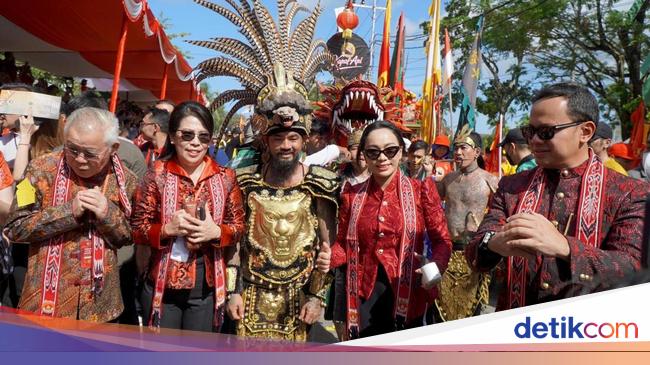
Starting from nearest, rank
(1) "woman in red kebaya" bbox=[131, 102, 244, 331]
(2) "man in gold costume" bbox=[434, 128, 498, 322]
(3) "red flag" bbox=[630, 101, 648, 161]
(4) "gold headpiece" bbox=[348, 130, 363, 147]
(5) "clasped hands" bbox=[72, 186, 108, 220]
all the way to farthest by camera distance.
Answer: (5) "clasped hands" bbox=[72, 186, 108, 220] < (1) "woman in red kebaya" bbox=[131, 102, 244, 331] < (2) "man in gold costume" bbox=[434, 128, 498, 322] < (4) "gold headpiece" bbox=[348, 130, 363, 147] < (3) "red flag" bbox=[630, 101, 648, 161]

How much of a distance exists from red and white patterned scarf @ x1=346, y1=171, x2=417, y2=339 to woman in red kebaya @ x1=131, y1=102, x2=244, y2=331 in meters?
0.66

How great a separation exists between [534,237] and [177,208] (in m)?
1.80

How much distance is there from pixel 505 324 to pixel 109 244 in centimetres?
202

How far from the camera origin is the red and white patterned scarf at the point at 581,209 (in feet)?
7.39

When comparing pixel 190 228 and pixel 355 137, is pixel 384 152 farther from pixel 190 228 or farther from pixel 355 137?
pixel 355 137

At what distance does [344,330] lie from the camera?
3.41m

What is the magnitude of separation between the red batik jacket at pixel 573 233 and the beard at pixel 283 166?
1.26 m

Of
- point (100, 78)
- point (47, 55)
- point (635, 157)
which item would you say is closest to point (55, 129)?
point (47, 55)

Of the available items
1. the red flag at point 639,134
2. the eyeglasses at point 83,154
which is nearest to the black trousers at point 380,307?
the eyeglasses at point 83,154

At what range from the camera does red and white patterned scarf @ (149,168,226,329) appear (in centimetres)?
294

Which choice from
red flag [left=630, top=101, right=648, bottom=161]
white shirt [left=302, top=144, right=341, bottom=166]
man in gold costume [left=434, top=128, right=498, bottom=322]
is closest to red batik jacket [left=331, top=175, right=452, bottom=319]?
man in gold costume [left=434, top=128, right=498, bottom=322]

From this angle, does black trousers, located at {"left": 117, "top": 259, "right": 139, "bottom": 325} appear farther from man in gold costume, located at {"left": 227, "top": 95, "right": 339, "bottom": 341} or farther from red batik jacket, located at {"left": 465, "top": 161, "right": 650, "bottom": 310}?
red batik jacket, located at {"left": 465, "top": 161, "right": 650, "bottom": 310}

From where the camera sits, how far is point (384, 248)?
3361 mm

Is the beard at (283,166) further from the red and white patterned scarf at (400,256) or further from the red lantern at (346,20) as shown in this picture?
the red lantern at (346,20)
